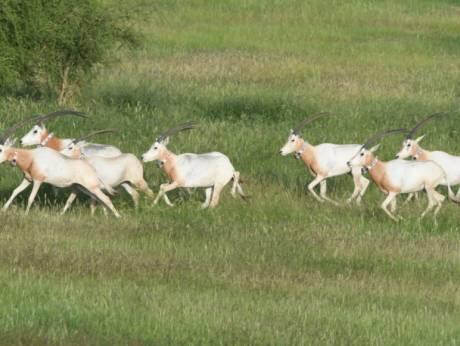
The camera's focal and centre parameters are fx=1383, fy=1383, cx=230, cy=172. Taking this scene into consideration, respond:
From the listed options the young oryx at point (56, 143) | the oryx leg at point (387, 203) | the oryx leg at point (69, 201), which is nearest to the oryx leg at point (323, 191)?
the oryx leg at point (387, 203)

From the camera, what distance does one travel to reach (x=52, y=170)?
17.0m

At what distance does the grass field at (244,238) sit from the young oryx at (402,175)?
0.33m

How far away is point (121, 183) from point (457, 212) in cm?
450

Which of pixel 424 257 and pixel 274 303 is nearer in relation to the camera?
pixel 274 303

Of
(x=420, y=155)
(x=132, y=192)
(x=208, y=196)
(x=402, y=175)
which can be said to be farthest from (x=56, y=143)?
(x=420, y=155)

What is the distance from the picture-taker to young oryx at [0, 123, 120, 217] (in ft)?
55.7

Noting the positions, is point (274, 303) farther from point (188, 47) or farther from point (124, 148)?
point (188, 47)

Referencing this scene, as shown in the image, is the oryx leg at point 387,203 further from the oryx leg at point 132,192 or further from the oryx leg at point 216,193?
the oryx leg at point 132,192

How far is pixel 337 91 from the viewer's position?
29562 millimetres

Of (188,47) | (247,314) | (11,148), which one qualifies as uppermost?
(188,47)

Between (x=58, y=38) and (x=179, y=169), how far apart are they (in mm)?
9905

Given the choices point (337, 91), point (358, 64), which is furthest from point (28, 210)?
point (358, 64)

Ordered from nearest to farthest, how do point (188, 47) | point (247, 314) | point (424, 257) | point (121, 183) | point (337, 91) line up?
point (247, 314)
point (424, 257)
point (121, 183)
point (337, 91)
point (188, 47)

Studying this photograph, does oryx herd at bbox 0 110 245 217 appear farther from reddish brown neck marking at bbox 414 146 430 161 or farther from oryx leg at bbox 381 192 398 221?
reddish brown neck marking at bbox 414 146 430 161
